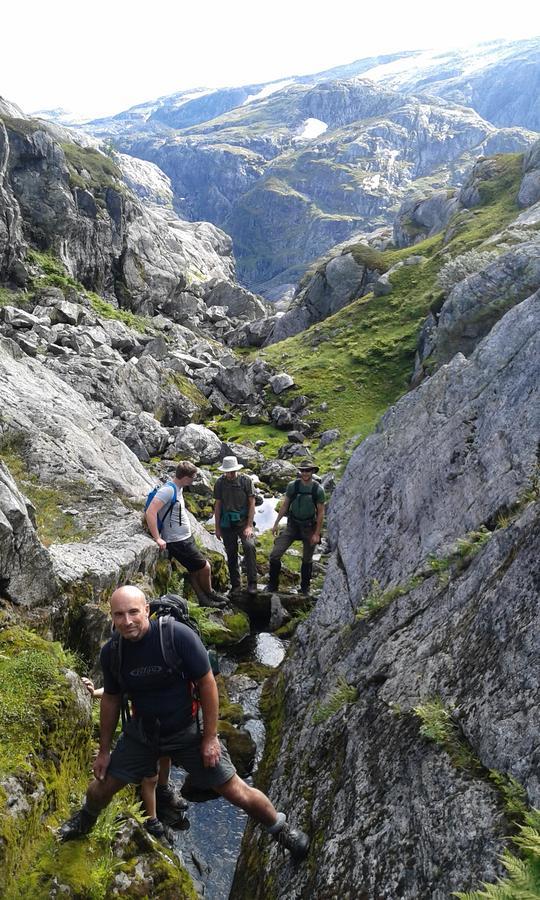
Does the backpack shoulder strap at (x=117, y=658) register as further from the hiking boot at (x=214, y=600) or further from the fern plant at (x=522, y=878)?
the hiking boot at (x=214, y=600)

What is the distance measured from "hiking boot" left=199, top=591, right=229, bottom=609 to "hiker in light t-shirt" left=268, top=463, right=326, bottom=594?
216cm

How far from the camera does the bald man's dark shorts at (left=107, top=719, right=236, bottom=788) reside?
23.1ft

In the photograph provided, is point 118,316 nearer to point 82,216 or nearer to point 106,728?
point 82,216

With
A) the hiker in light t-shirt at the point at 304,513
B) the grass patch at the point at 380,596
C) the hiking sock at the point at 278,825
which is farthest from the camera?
the hiker in light t-shirt at the point at 304,513

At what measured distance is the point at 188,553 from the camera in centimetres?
1545

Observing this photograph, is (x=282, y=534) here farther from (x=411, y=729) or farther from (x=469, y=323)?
(x=469, y=323)

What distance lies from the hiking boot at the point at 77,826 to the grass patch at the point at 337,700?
3589 millimetres

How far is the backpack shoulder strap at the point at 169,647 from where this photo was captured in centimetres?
677

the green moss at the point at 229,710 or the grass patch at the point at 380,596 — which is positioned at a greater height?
the grass patch at the point at 380,596

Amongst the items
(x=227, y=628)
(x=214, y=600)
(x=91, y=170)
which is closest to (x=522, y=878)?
(x=227, y=628)

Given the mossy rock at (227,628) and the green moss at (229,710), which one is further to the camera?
the mossy rock at (227,628)

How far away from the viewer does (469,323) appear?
98.1ft

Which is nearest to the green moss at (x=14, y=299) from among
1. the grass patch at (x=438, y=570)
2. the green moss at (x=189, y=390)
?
the green moss at (x=189, y=390)

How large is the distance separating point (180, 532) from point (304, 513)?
3897 millimetres
